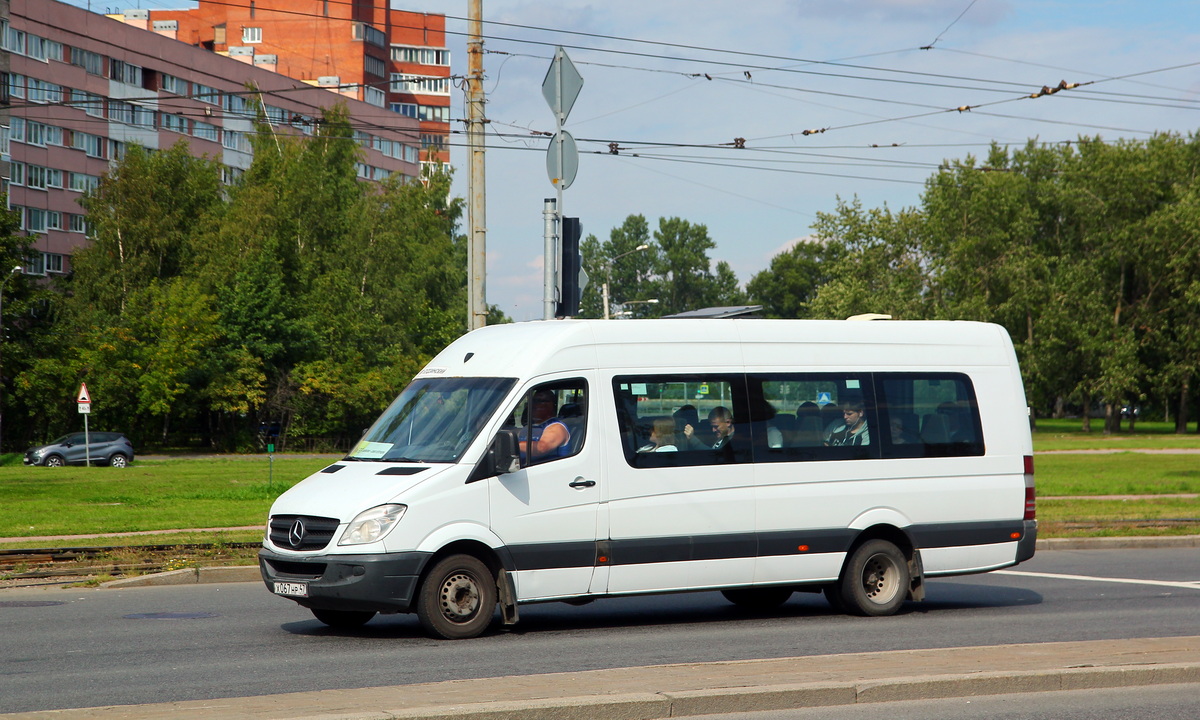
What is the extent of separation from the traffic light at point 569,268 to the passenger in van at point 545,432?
4657 mm

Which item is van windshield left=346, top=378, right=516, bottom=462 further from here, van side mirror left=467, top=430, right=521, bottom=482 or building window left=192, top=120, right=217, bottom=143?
building window left=192, top=120, right=217, bottom=143

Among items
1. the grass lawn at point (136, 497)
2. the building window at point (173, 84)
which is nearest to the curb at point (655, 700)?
the grass lawn at point (136, 497)

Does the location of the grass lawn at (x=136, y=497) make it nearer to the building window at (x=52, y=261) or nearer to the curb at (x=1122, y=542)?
the curb at (x=1122, y=542)

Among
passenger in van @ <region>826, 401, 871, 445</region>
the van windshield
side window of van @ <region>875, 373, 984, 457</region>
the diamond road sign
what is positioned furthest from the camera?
the diamond road sign

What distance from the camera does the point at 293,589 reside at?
976cm

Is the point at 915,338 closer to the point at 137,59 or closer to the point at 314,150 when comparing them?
the point at 314,150

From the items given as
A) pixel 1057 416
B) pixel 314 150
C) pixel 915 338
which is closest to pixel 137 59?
pixel 314 150

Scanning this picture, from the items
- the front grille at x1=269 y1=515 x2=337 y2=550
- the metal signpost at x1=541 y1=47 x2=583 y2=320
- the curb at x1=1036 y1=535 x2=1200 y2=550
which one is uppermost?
the metal signpost at x1=541 y1=47 x2=583 y2=320

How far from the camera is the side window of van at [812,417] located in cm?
1131

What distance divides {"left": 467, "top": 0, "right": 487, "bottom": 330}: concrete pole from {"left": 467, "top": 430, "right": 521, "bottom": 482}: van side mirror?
8.12 meters

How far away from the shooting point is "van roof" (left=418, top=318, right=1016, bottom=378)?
10633 mm

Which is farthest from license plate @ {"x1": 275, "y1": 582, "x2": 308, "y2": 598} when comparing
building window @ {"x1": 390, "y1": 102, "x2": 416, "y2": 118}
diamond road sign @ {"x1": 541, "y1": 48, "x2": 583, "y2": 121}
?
building window @ {"x1": 390, "y1": 102, "x2": 416, "y2": 118}

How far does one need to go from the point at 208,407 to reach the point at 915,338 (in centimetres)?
4984

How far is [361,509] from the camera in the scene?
9.55m
